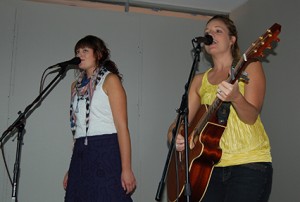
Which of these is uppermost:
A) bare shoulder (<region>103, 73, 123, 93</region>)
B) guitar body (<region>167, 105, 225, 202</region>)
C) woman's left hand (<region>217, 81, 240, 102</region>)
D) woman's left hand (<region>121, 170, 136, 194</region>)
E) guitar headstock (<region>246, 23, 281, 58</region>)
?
guitar headstock (<region>246, 23, 281, 58</region>)

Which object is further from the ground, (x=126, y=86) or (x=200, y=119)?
(x=126, y=86)

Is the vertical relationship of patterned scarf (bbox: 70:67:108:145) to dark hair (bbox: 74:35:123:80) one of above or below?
below

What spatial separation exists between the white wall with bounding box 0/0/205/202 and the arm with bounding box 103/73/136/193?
1.11 m

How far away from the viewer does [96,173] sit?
1.95 m

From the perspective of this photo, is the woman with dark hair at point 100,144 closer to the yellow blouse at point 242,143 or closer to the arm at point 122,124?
the arm at point 122,124

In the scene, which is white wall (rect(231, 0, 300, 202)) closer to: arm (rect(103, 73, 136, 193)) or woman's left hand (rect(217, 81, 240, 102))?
arm (rect(103, 73, 136, 193))

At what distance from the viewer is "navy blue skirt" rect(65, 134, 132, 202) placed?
1.93 m

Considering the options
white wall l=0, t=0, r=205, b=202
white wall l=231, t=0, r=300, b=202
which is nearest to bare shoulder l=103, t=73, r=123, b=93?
white wall l=0, t=0, r=205, b=202

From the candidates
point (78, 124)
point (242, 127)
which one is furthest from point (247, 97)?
point (78, 124)

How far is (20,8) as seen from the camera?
309 cm

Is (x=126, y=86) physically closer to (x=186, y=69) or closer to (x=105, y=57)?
(x=186, y=69)

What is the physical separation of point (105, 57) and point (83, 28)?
103cm

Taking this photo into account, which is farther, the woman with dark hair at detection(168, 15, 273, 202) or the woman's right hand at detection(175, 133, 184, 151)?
the woman's right hand at detection(175, 133, 184, 151)

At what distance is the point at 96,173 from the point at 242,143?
35.3 inches
